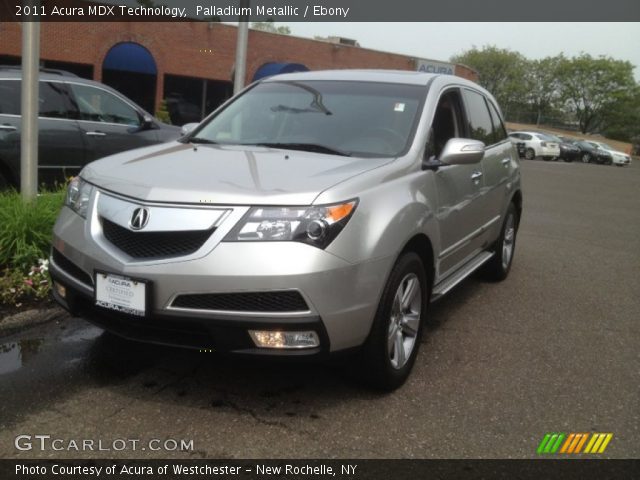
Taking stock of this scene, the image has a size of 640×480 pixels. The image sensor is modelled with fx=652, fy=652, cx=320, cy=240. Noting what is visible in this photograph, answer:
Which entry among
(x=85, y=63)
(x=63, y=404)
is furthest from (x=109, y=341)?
(x=85, y=63)

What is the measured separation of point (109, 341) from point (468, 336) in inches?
93.7

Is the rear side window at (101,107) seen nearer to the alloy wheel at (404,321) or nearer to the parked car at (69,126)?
the parked car at (69,126)

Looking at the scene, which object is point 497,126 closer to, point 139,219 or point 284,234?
point 284,234

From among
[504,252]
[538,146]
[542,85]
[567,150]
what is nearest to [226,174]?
[504,252]

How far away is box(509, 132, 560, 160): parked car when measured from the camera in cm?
3584

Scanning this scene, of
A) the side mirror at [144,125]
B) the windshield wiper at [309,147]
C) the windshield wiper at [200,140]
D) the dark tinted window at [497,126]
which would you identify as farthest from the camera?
the side mirror at [144,125]

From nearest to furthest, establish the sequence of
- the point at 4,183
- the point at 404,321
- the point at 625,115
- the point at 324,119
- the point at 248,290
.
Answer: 1. the point at 248,290
2. the point at 404,321
3. the point at 324,119
4. the point at 4,183
5. the point at 625,115

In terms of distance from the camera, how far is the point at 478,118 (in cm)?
527

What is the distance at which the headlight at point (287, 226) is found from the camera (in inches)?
114

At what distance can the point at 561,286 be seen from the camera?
6121 mm

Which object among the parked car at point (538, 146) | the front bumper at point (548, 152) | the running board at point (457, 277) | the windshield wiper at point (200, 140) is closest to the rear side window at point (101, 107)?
the windshield wiper at point (200, 140)

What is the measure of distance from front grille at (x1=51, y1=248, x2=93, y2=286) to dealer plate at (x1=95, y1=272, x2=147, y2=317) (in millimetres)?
130

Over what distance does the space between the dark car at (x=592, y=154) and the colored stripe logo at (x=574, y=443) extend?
38.2 meters

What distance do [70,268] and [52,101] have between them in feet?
15.2
